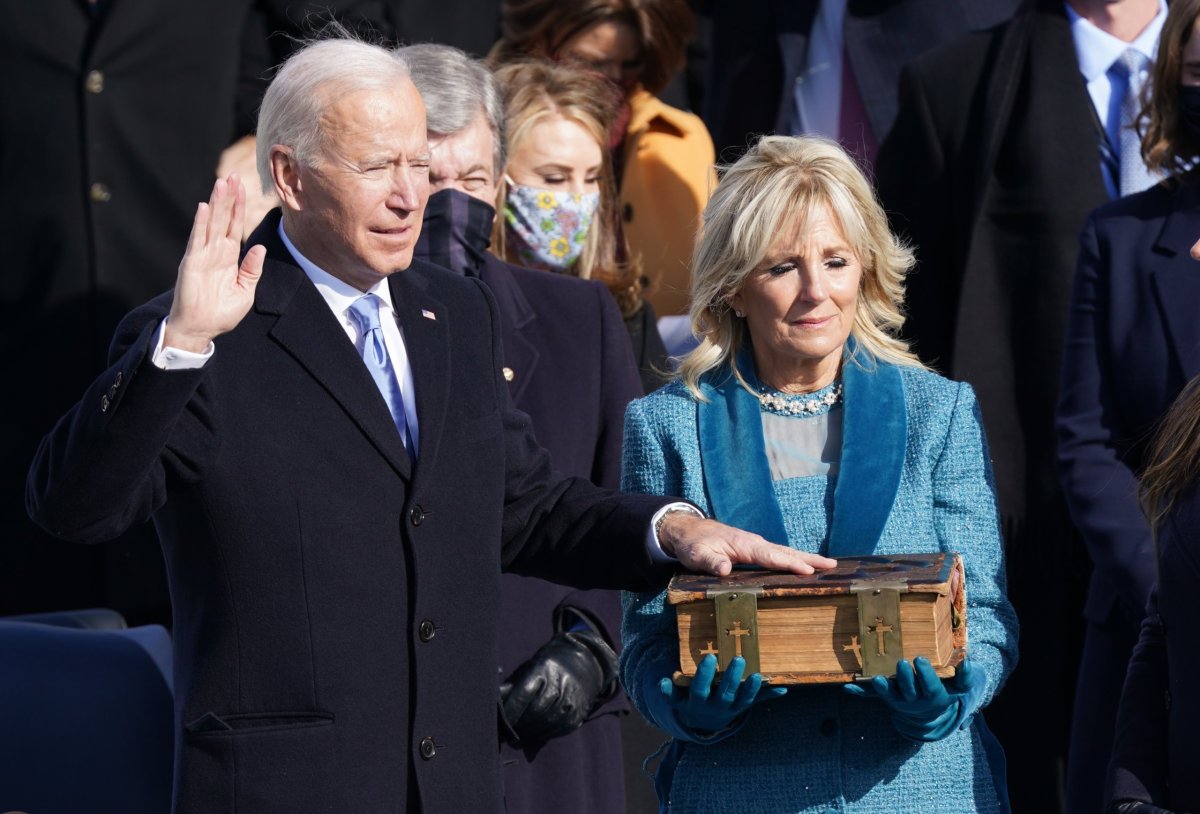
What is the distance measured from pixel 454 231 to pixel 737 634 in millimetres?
1533

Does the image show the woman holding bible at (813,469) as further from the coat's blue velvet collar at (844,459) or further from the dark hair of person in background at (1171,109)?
the dark hair of person in background at (1171,109)

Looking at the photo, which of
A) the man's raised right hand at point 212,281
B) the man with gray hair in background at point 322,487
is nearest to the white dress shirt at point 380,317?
the man with gray hair in background at point 322,487

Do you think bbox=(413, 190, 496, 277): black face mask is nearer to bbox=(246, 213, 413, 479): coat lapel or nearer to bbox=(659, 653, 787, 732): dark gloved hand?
bbox=(246, 213, 413, 479): coat lapel

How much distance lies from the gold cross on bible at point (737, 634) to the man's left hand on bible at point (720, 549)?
0.16 metres

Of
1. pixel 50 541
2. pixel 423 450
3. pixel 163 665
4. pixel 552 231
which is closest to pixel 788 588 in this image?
pixel 423 450

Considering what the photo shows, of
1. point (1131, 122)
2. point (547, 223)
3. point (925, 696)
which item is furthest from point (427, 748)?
point (1131, 122)

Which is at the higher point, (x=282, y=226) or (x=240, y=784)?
(x=282, y=226)

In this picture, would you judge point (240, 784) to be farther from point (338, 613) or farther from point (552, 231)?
point (552, 231)

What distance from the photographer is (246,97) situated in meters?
5.67

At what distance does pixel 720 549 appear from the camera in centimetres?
334

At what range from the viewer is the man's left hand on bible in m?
3.29

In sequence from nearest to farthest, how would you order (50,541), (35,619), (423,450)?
(423,450), (35,619), (50,541)

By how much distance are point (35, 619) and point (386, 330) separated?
5.17 feet

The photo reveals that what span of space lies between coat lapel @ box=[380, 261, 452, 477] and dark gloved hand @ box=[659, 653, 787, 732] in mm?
602
